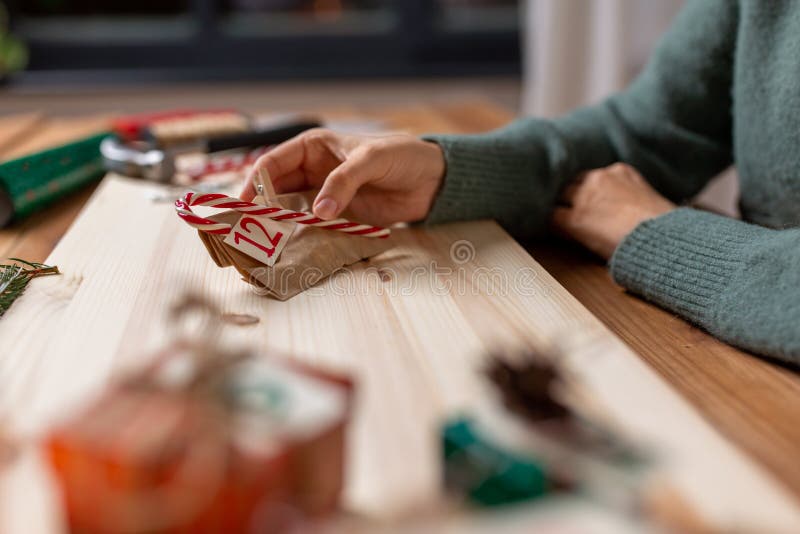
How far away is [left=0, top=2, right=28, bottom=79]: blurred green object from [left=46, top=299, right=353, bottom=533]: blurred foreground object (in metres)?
2.20

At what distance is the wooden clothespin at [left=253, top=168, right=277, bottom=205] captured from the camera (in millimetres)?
782

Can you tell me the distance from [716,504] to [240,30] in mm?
2412

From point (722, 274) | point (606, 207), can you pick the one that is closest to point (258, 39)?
point (606, 207)

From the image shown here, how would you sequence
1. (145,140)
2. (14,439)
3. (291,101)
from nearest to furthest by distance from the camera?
(14,439) → (145,140) → (291,101)

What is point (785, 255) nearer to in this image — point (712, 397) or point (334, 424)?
point (712, 397)

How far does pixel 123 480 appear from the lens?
332 millimetres

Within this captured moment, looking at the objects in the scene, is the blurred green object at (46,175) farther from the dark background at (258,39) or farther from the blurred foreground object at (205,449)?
the dark background at (258,39)

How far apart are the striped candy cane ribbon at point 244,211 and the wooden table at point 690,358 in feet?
0.72

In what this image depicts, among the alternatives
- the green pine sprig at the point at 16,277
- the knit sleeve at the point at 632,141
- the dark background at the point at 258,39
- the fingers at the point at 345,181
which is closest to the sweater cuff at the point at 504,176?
the knit sleeve at the point at 632,141

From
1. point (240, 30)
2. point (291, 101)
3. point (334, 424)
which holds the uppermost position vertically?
point (334, 424)

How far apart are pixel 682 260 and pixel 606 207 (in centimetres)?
16

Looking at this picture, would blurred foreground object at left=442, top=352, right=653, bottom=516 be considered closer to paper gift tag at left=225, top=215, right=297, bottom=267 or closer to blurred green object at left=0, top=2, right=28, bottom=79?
paper gift tag at left=225, top=215, right=297, bottom=267

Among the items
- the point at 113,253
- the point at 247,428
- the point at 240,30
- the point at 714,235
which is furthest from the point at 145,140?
the point at 240,30

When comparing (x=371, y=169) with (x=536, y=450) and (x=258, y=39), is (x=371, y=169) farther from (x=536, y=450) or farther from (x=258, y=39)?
(x=258, y=39)
